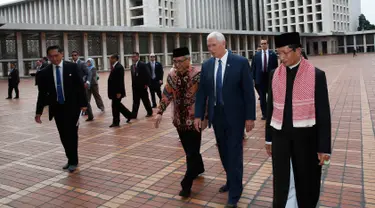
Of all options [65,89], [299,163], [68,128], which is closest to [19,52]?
[65,89]

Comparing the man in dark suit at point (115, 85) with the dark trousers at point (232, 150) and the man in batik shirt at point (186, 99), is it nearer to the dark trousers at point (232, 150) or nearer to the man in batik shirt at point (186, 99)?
the man in batik shirt at point (186, 99)

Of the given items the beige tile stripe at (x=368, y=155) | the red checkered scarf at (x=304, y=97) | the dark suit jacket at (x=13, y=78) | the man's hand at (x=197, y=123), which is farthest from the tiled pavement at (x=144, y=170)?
the dark suit jacket at (x=13, y=78)

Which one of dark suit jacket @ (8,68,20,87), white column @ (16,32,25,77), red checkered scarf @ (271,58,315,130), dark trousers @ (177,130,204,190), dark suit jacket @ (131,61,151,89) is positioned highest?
white column @ (16,32,25,77)

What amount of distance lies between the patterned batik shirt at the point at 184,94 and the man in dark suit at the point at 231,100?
15.5 inches

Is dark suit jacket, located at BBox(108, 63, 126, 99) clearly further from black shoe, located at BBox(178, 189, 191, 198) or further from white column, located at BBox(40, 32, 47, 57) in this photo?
white column, located at BBox(40, 32, 47, 57)

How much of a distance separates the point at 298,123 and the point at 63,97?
12.7ft

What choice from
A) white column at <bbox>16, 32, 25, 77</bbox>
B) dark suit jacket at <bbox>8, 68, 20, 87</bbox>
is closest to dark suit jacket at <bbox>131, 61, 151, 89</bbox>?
dark suit jacket at <bbox>8, 68, 20, 87</bbox>

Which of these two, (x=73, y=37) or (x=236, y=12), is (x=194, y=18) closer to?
(x=236, y=12)

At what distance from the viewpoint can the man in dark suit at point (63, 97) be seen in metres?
5.69

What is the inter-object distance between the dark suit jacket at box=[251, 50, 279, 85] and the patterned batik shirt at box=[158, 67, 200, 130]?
4.34 metres

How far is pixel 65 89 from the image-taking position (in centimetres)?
572

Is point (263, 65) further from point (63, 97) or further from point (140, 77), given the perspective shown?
point (63, 97)

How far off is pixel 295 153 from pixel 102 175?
10.2ft

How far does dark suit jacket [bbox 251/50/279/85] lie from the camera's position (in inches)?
335
